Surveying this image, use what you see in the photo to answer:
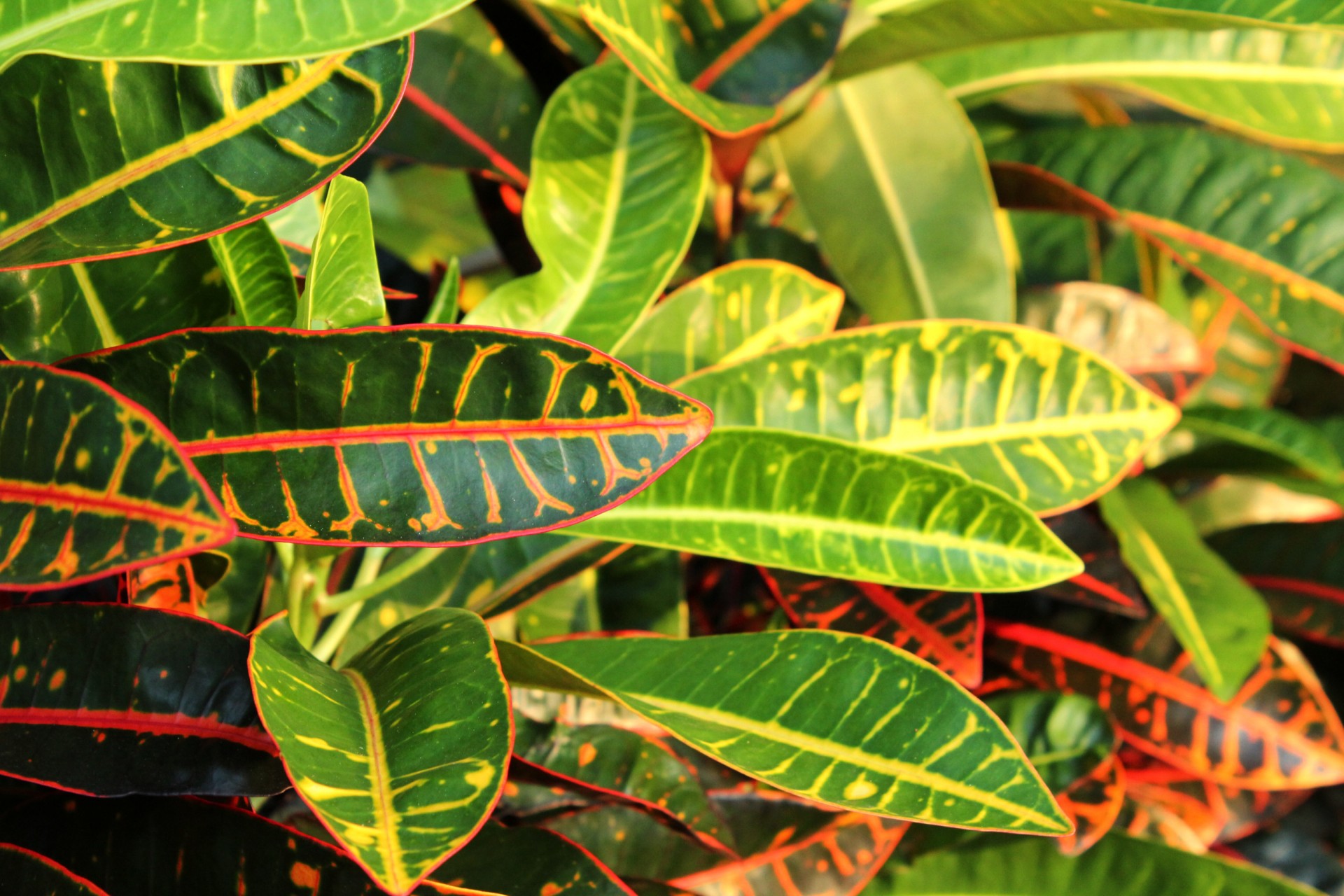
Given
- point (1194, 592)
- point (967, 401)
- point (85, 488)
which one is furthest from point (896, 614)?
point (85, 488)

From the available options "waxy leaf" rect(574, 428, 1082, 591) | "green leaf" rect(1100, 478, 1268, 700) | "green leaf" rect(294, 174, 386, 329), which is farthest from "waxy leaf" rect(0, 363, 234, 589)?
"green leaf" rect(1100, 478, 1268, 700)

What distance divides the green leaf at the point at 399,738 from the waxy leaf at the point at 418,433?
57 mm

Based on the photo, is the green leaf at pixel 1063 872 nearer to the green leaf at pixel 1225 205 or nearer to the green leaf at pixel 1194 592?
the green leaf at pixel 1194 592

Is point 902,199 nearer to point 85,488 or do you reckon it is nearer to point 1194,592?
point 1194,592

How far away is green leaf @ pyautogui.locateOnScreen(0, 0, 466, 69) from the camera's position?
0.34 m

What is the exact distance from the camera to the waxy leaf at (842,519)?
47 cm

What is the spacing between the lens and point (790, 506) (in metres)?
0.50

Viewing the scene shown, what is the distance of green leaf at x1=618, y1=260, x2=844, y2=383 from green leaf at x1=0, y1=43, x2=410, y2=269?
26cm

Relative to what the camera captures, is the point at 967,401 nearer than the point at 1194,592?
Yes

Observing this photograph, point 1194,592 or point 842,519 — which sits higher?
point 842,519

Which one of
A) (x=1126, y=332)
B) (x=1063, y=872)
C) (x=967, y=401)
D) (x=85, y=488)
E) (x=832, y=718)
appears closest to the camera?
(x=85, y=488)

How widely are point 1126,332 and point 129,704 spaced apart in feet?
2.55

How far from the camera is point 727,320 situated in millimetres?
640

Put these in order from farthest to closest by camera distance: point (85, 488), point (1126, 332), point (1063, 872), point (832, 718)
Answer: point (1126, 332)
point (1063, 872)
point (832, 718)
point (85, 488)
